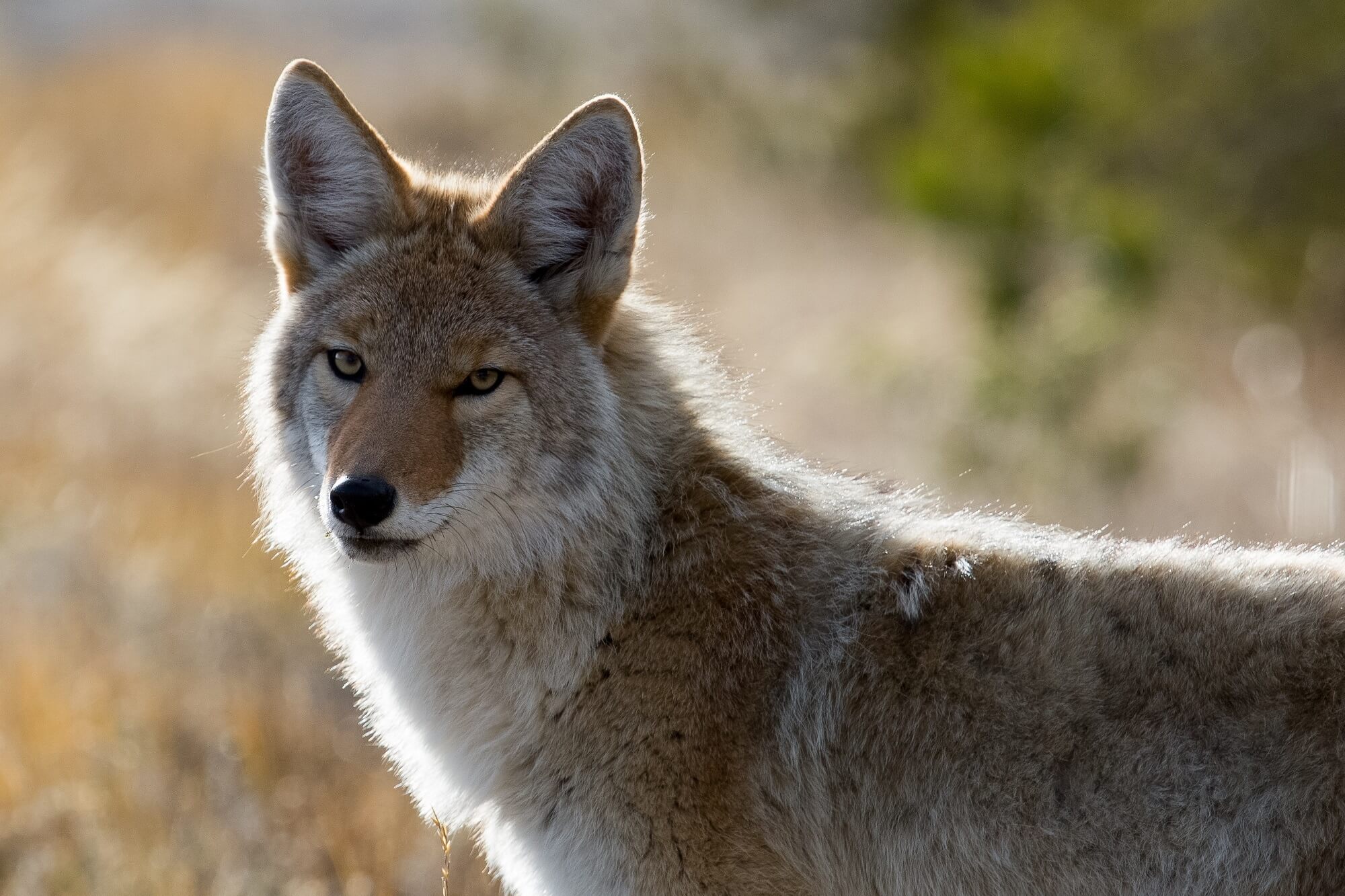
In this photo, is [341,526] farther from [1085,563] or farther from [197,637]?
[197,637]

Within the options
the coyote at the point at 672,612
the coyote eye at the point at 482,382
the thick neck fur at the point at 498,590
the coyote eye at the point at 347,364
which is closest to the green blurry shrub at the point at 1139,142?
the coyote at the point at 672,612

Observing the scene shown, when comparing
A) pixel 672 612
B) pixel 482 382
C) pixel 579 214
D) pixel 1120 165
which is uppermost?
pixel 579 214

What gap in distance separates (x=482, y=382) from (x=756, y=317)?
444 inches

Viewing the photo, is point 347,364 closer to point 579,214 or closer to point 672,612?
point 579,214

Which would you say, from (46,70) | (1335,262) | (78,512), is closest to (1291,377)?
(1335,262)

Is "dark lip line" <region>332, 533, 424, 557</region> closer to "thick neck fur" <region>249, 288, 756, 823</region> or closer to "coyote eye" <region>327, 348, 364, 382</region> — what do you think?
"thick neck fur" <region>249, 288, 756, 823</region>

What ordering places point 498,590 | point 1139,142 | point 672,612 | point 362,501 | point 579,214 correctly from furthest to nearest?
point 1139,142, point 579,214, point 498,590, point 672,612, point 362,501

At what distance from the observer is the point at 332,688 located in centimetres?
691

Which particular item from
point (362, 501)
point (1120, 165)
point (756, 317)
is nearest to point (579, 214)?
point (362, 501)

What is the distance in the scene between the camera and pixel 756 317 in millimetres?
14641

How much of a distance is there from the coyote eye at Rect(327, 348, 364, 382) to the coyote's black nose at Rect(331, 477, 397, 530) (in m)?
0.46

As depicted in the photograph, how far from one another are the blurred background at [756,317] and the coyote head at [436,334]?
79 cm

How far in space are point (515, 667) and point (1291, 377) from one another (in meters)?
8.00

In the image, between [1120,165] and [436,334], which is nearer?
[436,334]
